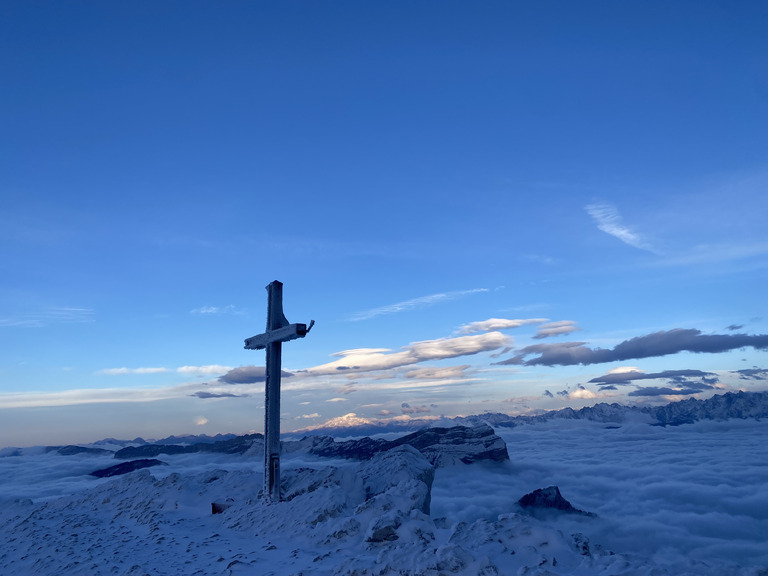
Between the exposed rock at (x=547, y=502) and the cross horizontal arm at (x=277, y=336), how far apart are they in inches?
5490

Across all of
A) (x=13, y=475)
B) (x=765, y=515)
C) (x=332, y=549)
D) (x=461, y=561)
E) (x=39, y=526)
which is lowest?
(x=765, y=515)

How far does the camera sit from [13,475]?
105 metres

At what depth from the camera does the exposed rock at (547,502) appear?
136m

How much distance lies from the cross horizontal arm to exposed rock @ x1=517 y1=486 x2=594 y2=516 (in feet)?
458

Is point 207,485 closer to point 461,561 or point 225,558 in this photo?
point 225,558

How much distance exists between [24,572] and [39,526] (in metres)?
6.35

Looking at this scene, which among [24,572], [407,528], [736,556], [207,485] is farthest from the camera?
[736,556]

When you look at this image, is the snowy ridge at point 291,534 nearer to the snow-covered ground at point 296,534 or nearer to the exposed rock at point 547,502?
the snow-covered ground at point 296,534

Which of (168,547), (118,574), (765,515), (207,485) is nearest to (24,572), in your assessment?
(168,547)

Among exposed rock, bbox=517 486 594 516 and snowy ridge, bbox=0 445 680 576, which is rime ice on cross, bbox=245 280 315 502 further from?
exposed rock, bbox=517 486 594 516

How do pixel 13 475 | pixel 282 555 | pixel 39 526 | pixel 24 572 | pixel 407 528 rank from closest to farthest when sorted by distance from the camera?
pixel 407 528 < pixel 282 555 < pixel 24 572 < pixel 39 526 < pixel 13 475

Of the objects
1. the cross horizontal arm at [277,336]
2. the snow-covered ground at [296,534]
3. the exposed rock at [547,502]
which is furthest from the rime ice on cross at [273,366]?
the exposed rock at [547,502]

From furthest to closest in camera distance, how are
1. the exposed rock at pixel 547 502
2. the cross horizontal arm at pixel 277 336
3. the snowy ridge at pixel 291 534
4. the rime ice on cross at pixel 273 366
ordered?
1. the exposed rock at pixel 547 502
2. the cross horizontal arm at pixel 277 336
3. the rime ice on cross at pixel 273 366
4. the snowy ridge at pixel 291 534

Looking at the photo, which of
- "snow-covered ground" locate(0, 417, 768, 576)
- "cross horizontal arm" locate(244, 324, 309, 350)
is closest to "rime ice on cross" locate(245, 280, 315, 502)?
"cross horizontal arm" locate(244, 324, 309, 350)
